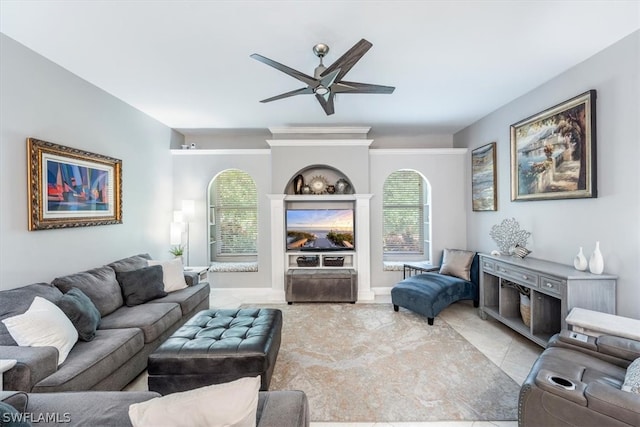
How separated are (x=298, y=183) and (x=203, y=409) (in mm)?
4109

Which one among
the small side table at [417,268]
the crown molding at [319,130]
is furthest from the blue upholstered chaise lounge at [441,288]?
the crown molding at [319,130]

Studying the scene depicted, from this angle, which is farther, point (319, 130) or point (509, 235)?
point (319, 130)

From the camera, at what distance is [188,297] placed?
3162 mm

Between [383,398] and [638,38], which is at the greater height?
[638,38]

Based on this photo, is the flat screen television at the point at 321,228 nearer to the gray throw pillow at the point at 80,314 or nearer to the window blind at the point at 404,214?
the window blind at the point at 404,214

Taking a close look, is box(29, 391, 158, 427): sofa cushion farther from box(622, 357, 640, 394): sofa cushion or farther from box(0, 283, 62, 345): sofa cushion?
box(622, 357, 640, 394): sofa cushion

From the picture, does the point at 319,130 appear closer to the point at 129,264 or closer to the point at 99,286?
the point at 129,264

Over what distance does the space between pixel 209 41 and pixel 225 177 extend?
3.13 meters

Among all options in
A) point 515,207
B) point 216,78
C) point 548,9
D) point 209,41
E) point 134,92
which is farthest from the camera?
point 515,207

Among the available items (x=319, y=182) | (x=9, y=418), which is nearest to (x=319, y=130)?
(x=319, y=182)

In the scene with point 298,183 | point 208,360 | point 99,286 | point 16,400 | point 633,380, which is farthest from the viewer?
point 298,183

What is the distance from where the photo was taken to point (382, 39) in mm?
2236

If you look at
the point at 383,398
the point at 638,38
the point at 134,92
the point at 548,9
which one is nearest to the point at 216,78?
the point at 134,92

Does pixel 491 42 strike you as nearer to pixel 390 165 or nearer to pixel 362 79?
pixel 362 79
